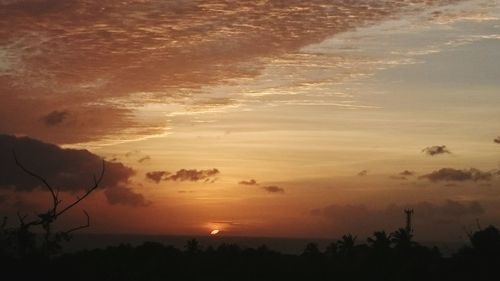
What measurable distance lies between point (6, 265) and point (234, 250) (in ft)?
139

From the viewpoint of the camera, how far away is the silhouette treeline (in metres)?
38.6

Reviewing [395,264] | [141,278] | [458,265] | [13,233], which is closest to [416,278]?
[458,265]

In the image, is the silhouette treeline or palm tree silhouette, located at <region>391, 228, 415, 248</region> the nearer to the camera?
the silhouette treeline

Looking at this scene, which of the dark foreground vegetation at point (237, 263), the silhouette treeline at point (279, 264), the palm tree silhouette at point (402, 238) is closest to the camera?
the dark foreground vegetation at point (237, 263)

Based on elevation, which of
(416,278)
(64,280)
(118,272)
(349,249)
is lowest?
(349,249)

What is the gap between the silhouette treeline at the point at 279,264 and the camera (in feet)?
127

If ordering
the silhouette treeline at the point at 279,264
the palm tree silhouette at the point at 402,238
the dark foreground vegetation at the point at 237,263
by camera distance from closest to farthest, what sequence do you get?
the dark foreground vegetation at the point at 237,263, the silhouette treeline at the point at 279,264, the palm tree silhouette at the point at 402,238

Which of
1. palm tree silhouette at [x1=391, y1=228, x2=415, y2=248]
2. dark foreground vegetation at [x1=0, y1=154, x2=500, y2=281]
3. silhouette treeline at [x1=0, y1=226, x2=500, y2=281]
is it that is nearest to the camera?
dark foreground vegetation at [x1=0, y1=154, x2=500, y2=281]

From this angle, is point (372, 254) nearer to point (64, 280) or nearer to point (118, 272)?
point (118, 272)

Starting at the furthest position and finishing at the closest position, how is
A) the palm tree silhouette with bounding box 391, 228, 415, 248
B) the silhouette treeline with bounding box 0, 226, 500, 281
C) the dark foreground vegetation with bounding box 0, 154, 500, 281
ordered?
Answer: the palm tree silhouette with bounding box 391, 228, 415, 248
the silhouette treeline with bounding box 0, 226, 500, 281
the dark foreground vegetation with bounding box 0, 154, 500, 281

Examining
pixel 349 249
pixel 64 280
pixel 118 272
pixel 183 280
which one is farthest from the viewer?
pixel 349 249

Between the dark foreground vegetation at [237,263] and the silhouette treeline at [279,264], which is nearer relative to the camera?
the dark foreground vegetation at [237,263]

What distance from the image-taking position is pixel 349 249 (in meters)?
80.9

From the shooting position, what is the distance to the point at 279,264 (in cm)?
5794
